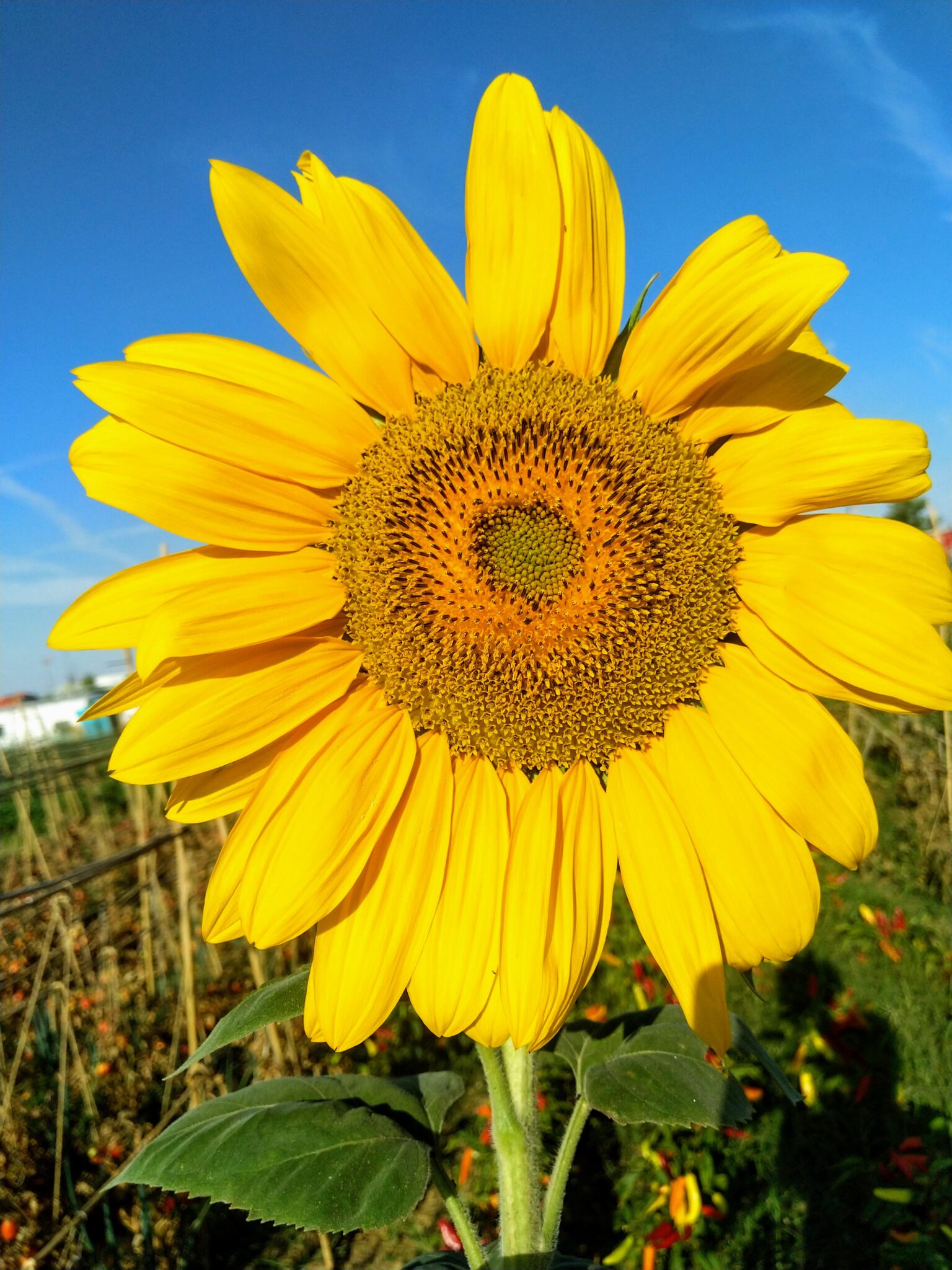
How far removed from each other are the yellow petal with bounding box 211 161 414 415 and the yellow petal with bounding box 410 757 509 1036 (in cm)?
62

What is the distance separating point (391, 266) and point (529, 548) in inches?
17.9

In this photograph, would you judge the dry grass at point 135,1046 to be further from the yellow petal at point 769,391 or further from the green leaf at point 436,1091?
the yellow petal at point 769,391

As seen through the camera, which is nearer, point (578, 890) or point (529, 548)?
point (578, 890)

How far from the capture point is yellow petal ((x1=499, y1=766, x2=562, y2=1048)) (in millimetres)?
1105

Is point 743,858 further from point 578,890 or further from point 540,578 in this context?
point 540,578

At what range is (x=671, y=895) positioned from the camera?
1156 mm

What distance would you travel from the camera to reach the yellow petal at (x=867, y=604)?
1.09m

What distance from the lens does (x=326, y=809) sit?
116 centimetres

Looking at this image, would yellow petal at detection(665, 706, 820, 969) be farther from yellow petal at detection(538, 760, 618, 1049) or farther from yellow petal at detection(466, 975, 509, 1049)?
yellow petal at detection(466, 975, 509, 1049)

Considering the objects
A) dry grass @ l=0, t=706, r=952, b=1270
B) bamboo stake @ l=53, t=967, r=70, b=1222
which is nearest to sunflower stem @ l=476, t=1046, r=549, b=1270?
dry grass @ l=0, t=706, r=952, b=1270

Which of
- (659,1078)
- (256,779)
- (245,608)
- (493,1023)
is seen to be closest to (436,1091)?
(659,1078)

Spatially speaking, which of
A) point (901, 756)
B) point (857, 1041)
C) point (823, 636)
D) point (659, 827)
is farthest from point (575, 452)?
point (901, 756)

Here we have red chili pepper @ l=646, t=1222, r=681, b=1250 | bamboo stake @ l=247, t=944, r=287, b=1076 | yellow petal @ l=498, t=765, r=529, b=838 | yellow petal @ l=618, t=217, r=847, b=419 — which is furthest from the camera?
bamboo stake @ l=247, t=944, r=287, b=1076

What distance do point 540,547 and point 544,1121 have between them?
3.21 meters
